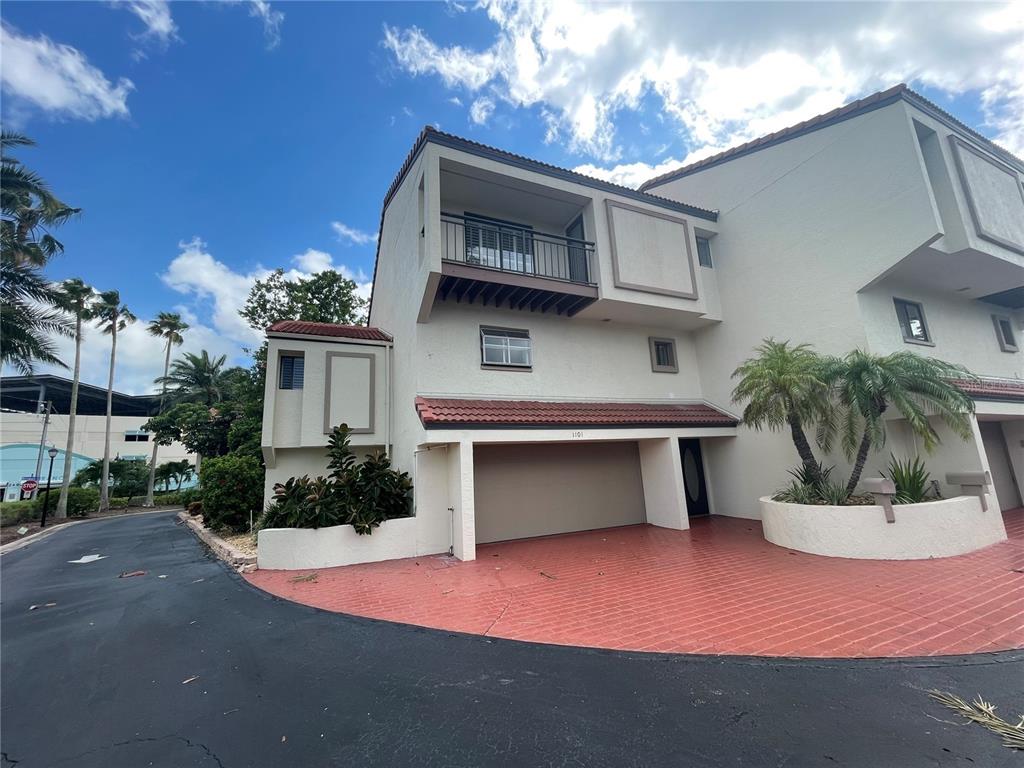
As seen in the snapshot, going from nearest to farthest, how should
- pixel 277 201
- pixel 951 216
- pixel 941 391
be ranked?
pixel 941 391 < pixel 951 216 < pixel 277 201

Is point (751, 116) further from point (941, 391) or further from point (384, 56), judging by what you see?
point (384, 56)

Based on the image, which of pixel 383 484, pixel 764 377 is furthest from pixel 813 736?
pixel 383 484

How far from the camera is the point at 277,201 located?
55.8 feet

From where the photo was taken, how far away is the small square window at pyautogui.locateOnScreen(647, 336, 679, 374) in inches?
463

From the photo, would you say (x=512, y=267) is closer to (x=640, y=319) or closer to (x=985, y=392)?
(x=640, y=319)

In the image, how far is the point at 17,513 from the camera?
19297 mm

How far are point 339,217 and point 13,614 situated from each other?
52.7ft

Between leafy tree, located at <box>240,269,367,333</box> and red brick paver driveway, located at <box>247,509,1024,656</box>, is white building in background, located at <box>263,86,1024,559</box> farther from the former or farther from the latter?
leafy tree, located at <box>240,269,367,333</box>

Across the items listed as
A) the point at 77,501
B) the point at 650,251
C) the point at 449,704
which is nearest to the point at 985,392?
the point at 650,251

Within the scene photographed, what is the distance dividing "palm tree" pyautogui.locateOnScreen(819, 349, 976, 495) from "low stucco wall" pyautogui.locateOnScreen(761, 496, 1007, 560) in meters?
0.96

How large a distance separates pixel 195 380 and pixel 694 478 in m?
32.8

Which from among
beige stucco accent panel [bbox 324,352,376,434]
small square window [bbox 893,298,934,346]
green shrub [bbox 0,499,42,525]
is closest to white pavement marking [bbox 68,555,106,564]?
beige stucco accent panel [bbox 324,352,376,434]

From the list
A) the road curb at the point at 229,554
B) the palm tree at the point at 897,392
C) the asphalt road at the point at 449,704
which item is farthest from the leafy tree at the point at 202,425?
the palm tree at the point at 897,392

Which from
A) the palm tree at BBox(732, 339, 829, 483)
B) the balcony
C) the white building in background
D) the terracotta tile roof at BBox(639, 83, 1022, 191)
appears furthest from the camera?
the balcony
